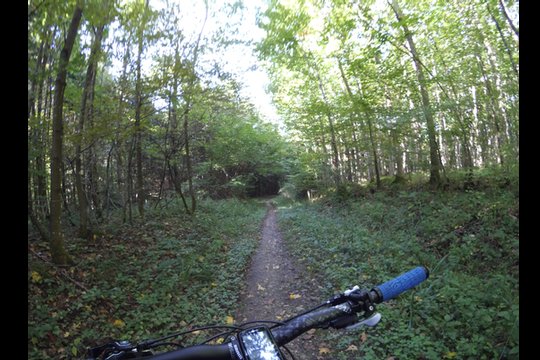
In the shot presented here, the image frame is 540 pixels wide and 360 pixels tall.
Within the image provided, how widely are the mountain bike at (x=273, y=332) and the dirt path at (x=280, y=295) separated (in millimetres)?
3204

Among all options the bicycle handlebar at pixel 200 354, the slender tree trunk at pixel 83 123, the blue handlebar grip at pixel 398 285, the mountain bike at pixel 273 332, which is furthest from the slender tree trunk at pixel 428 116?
the bicycle handlebar at pixel 200 354

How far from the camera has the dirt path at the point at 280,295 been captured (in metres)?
4.84

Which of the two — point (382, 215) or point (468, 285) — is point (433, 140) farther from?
point (468, 285)

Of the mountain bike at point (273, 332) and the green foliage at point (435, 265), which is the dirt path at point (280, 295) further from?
the mountain bike at point (273, 332)

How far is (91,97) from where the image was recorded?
9.75 metres

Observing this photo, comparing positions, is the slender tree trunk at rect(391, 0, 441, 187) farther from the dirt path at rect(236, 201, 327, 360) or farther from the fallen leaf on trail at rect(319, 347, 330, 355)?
the fallen leaf on trail at rect(319, 347, 330, 355)

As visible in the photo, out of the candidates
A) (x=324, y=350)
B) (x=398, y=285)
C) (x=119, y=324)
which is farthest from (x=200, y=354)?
(x=119, y=324)

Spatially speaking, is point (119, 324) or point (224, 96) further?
point (224, 96)

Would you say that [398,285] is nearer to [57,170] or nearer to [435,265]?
[435,265]

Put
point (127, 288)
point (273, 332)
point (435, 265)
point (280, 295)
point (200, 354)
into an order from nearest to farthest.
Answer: point (200, 354) → point (273, 332) → point (127, 288) → point (435, 265) → point (280, 295)

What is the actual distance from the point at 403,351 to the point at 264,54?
12.5 metres

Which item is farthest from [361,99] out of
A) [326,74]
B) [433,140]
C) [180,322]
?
[180,322]

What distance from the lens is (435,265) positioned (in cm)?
666

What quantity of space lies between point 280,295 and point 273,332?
18.1 feet
